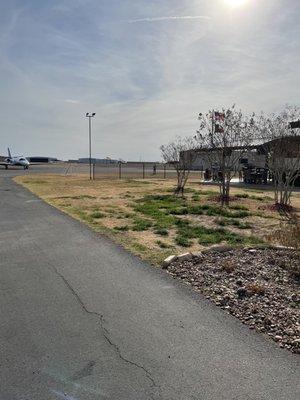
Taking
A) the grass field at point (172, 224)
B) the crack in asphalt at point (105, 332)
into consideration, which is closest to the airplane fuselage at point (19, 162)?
the grass field at point (172, 224)

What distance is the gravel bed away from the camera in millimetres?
4887

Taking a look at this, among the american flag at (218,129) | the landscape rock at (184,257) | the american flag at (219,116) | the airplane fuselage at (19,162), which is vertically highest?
the american flag at (219,116)

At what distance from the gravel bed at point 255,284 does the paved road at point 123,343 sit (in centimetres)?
22

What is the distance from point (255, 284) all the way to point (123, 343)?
98.4 inches

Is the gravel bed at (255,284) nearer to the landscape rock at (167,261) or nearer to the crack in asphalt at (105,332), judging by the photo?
the landscape rock at (167,261)

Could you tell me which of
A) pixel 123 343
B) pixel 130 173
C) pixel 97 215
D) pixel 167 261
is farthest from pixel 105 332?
pixel 130 173

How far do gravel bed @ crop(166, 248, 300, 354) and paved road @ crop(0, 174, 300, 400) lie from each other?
225mm

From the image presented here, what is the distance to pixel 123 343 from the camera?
4340 mm

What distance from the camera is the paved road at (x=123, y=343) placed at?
3506 mm

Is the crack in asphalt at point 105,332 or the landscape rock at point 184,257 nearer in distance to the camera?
the crack in asphalt at point 105,332

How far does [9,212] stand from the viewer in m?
15.2

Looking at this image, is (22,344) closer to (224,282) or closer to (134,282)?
(134,282)

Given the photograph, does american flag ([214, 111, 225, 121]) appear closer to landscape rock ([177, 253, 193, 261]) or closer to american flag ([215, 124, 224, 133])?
american flag ([215, 124, 224, 133])

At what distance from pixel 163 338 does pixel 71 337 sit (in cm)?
90
